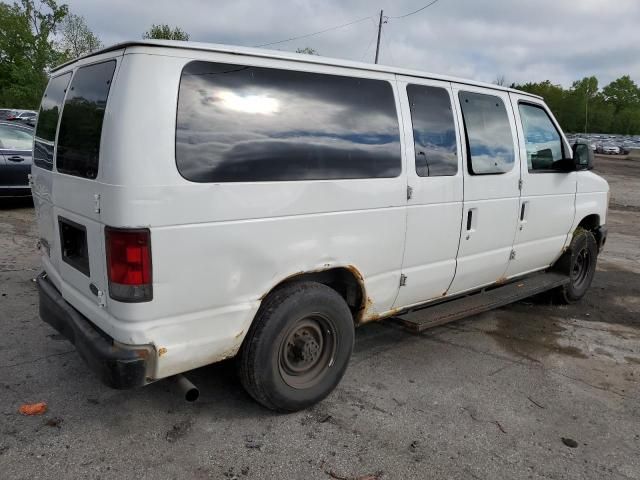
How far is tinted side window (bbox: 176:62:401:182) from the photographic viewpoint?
8.86 feet

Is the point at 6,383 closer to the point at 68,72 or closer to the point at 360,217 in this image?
the point at 68,72

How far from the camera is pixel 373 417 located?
334 cm

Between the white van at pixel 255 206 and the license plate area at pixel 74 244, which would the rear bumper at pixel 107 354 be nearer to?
the white van at pixel 255 206

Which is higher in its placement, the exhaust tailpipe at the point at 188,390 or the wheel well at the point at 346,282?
the wheel well at the point at 346,282

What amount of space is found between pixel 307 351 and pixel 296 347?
8cm

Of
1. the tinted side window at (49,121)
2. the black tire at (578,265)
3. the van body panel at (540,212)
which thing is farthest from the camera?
the black tire at (578,265)

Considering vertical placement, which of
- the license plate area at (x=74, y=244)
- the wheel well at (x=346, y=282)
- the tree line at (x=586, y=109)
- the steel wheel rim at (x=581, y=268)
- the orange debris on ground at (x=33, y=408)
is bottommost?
the orange debris on ground at (x=33, y=408)

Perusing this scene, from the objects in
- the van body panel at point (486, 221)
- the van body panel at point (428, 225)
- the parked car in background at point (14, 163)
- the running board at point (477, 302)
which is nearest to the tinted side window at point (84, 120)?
the van body panel at point (428, 225)

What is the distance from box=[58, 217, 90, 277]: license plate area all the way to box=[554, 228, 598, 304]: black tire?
4679 mm

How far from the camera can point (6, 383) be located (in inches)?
140

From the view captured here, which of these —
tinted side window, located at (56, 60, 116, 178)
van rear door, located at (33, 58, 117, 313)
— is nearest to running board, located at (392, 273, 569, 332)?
van rear door, located at (33, 58, 117, 313)

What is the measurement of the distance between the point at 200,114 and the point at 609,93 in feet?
491

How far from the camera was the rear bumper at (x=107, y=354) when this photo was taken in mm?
2625

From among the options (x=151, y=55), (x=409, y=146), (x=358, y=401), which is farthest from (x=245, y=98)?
(x=358, y=401)
